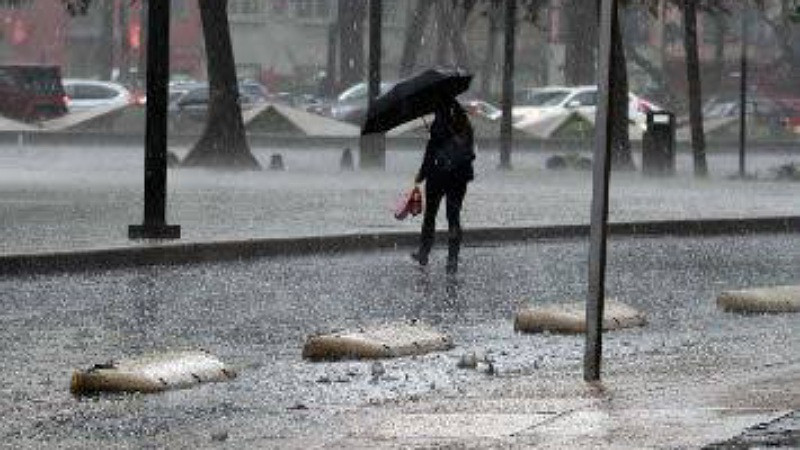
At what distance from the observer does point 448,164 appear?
23828 mm

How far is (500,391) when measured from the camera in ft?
42.8

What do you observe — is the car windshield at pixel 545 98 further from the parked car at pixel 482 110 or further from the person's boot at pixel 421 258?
the person's boot at pixel 421 258

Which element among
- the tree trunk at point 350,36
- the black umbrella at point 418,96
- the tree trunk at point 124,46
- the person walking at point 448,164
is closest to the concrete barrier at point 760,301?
the person walking at point 448,164

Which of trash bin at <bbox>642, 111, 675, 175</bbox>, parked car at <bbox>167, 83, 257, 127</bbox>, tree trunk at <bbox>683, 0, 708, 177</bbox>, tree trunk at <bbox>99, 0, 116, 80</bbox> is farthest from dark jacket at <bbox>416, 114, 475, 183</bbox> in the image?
tree trunk at <bbox>99, 0, 116, 80</bbox>

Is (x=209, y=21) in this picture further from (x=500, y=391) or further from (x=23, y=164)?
(x=500, y=391)

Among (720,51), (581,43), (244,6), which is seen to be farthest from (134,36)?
(581,43)

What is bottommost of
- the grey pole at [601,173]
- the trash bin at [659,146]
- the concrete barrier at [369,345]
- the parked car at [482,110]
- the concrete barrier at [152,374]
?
the parked car at [482,110]

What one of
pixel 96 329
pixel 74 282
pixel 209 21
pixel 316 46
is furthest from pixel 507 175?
pixel 316 46

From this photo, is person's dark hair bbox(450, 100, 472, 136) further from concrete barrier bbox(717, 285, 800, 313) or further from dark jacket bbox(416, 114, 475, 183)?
concrete barrier bbox(717, 285, 800, 313)

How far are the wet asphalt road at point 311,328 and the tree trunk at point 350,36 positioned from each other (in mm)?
63973

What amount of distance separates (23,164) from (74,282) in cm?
2628

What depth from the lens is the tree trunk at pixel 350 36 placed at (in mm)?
90625

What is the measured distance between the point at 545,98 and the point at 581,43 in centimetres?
794

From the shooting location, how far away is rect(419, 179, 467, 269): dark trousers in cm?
2377
